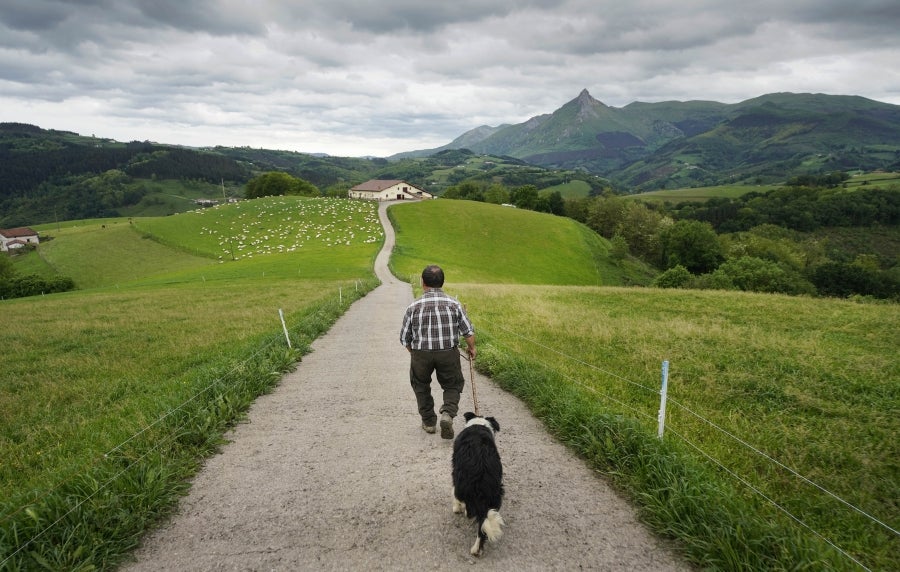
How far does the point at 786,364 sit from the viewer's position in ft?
31.2

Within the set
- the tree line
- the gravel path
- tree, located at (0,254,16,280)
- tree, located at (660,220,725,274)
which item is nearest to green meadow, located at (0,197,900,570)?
the gravel path

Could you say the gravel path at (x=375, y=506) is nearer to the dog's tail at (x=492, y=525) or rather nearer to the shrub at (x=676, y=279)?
the dog's tail at (x=492, y=525)

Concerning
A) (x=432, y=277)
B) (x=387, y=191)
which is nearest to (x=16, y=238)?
(x=387, y=191)

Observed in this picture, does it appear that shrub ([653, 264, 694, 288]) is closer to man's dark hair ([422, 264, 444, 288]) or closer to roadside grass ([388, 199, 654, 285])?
roadside grass ([388, 199, 654, 285])

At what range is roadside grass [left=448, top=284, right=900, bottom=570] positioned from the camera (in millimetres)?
4203

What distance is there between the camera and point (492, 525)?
161 inches

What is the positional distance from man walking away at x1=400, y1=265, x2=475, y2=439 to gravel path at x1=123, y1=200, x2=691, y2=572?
0.83m

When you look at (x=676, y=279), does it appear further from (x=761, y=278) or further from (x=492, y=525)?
(x=492, y=525)

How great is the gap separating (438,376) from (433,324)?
95 cm

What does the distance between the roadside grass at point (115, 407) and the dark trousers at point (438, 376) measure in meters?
3.43

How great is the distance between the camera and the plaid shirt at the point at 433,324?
6375 millimetres

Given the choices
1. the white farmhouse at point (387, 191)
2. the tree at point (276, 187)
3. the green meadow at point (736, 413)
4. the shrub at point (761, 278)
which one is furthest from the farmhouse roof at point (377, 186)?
the green meadow at point (736, 413)

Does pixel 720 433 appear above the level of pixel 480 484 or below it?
below

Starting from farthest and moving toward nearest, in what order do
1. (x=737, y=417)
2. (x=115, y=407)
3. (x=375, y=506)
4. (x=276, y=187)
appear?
(x=276, y=187) < (x=115, y=407) < (x=737, y=417) < (x=375, y=506)
